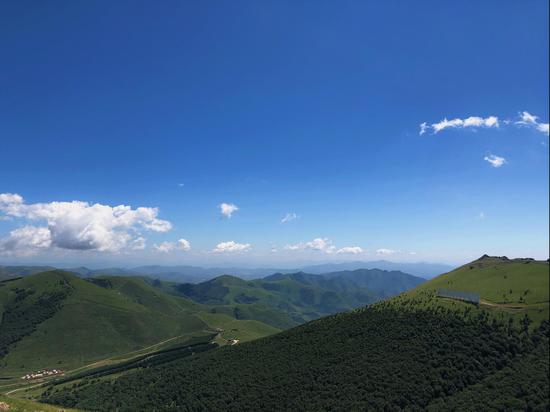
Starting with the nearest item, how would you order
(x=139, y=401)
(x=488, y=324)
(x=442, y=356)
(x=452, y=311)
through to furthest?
(x=488, y=324) < (x=442, y=356) < (x=452, y=311) < (x=139, y=401)

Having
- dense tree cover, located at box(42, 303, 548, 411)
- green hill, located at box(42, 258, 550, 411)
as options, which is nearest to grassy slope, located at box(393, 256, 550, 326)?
green hill, located at box(42, 258, 550, 411)

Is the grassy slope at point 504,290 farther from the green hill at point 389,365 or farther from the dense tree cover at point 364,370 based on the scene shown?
the dense tree cover at point 364,370

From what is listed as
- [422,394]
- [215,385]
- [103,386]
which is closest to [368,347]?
[422,394]

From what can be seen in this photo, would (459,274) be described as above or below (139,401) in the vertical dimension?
above

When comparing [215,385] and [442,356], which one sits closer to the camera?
[442,356]

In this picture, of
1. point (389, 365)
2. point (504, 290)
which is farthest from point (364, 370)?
point (504, 290)

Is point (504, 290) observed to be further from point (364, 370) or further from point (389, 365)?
point (364, 370)

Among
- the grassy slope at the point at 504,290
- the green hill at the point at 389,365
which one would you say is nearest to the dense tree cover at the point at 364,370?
the green hill at the point at 389,365

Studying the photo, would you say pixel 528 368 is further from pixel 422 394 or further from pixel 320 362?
pixel 320 362
